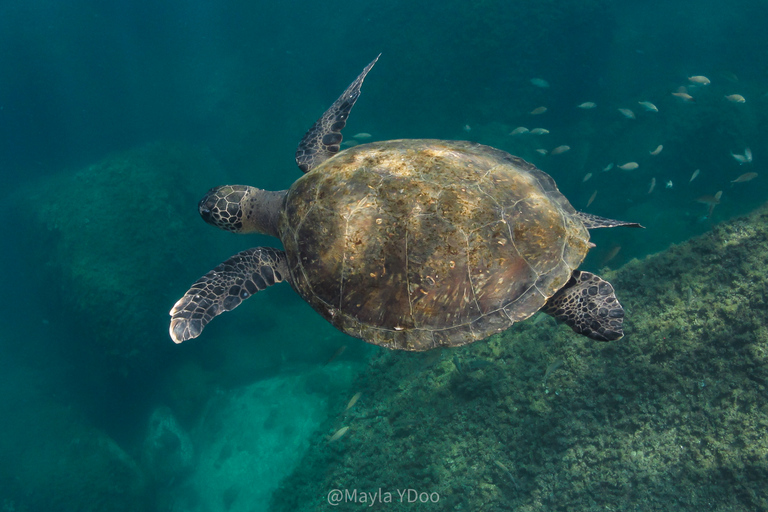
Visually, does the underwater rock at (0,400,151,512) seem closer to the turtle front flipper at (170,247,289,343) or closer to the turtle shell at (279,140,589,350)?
the turtle front flipper at (170,247,289,343)

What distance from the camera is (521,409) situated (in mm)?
4801

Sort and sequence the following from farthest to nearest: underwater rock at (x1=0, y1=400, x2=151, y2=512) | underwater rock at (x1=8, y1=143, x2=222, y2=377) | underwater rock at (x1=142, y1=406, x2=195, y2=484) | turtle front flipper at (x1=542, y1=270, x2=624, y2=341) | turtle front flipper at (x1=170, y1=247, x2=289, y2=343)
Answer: underwater rock at (x1=8, y1=143, x2=222, y2=377)
underwater rock at (x1=142, y1=406, x2=195, y2=484)
underwater rock at (x1=0, y1=400, x2=151, y2=512)
turtle front flipper at (x1=170, y1=247, x2=289, y2=343)
turtle front flipper at (x1=542, y1=270, x2=624, y2=341)

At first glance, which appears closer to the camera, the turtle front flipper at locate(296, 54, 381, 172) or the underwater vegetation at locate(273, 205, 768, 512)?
the underwater vegetation at locate(273, 205, 768, 512)

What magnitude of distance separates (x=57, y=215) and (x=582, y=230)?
1484cm

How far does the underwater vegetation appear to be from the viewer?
12.8 feet

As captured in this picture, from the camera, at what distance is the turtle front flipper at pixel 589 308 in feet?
10.5

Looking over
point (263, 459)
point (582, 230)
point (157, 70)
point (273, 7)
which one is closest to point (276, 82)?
point (273, 7)

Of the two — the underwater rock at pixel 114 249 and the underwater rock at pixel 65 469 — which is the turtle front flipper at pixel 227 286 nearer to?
the underwater rock at pixel 114 249

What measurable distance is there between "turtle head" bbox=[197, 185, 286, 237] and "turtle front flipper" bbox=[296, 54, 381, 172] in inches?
21.4

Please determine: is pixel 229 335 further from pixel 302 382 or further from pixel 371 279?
pixel 371 279

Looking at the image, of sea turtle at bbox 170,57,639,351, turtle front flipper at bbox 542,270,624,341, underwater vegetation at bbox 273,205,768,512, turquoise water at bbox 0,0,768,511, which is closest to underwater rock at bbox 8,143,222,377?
Answer: turquoise water at bbox 0,0,768,511

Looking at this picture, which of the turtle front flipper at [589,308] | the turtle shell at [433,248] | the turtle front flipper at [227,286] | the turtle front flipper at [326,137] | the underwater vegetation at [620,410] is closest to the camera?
the turtle shell at [433,248]

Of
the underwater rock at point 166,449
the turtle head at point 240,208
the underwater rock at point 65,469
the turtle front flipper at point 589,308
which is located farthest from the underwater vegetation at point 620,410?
the underwater rock at point 65,469

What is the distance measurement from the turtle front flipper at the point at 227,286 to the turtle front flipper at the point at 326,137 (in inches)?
52.1
